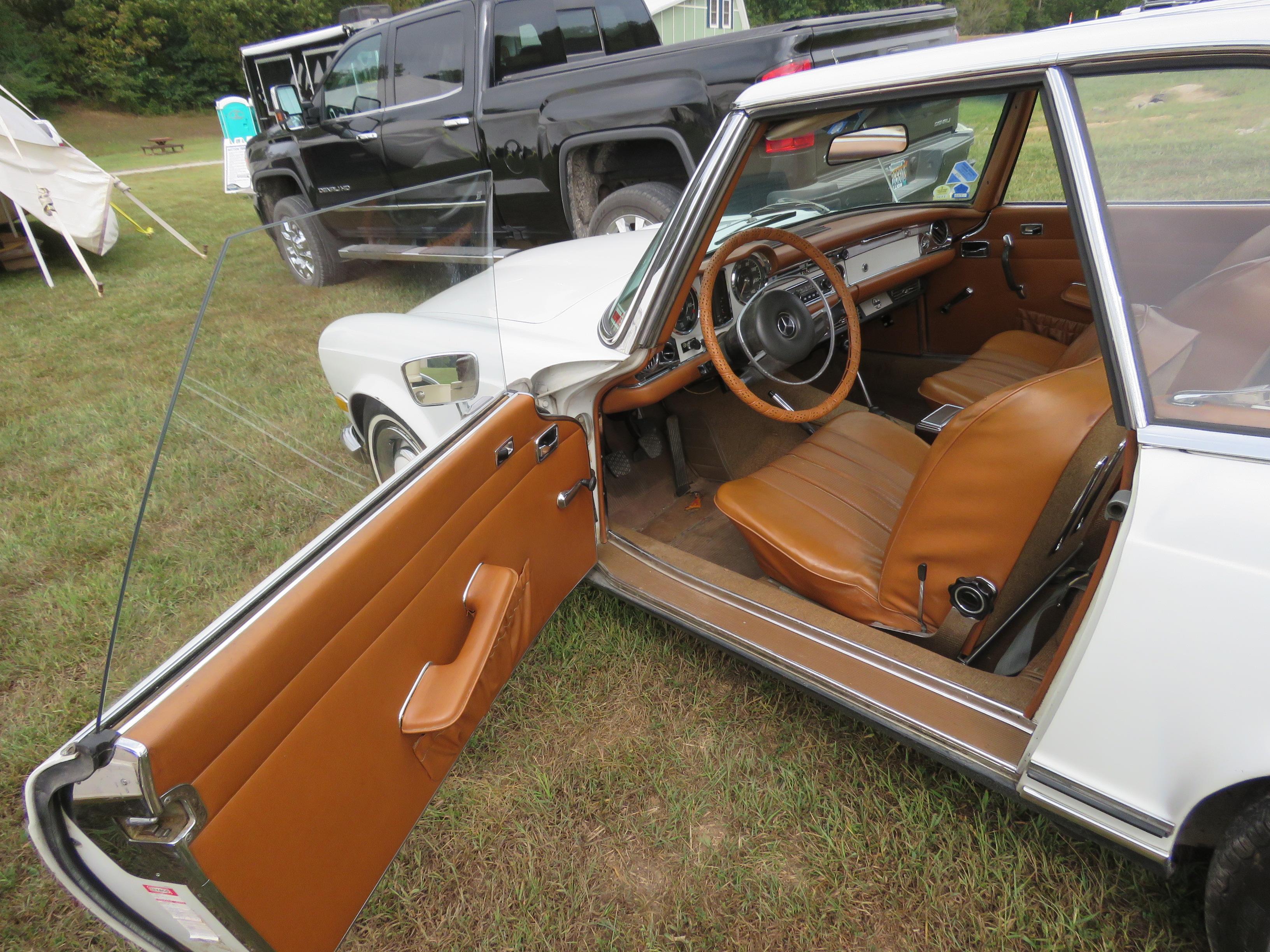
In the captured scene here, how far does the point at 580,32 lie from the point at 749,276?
3.83m

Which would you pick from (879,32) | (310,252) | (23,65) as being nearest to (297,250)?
(310,252)

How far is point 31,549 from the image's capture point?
313 centimetres

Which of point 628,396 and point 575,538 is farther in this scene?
point 628,396

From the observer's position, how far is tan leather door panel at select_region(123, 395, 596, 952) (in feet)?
3.32

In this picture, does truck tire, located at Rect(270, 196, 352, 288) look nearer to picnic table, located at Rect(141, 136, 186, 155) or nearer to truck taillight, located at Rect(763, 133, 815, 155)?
truck taillight, located at Rect(763, 133, 815, 155)

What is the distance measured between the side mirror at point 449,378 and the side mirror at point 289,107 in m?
5.77

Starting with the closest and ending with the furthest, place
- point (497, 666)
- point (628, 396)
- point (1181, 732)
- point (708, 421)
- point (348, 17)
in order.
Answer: point (1181, 732), point (497, 666), point (628, 396), point (708, 421), point (348, 17)

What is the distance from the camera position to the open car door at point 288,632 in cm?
96

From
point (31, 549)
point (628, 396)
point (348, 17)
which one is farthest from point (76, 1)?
point (628, 396)

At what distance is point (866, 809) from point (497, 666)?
1.02 m

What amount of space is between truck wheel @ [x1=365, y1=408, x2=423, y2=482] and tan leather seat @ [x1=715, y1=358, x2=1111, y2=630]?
99 cm

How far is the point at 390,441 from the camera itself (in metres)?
2.30

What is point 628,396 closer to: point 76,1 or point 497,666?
point 497,666

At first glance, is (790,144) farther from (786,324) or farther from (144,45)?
(144,45)
